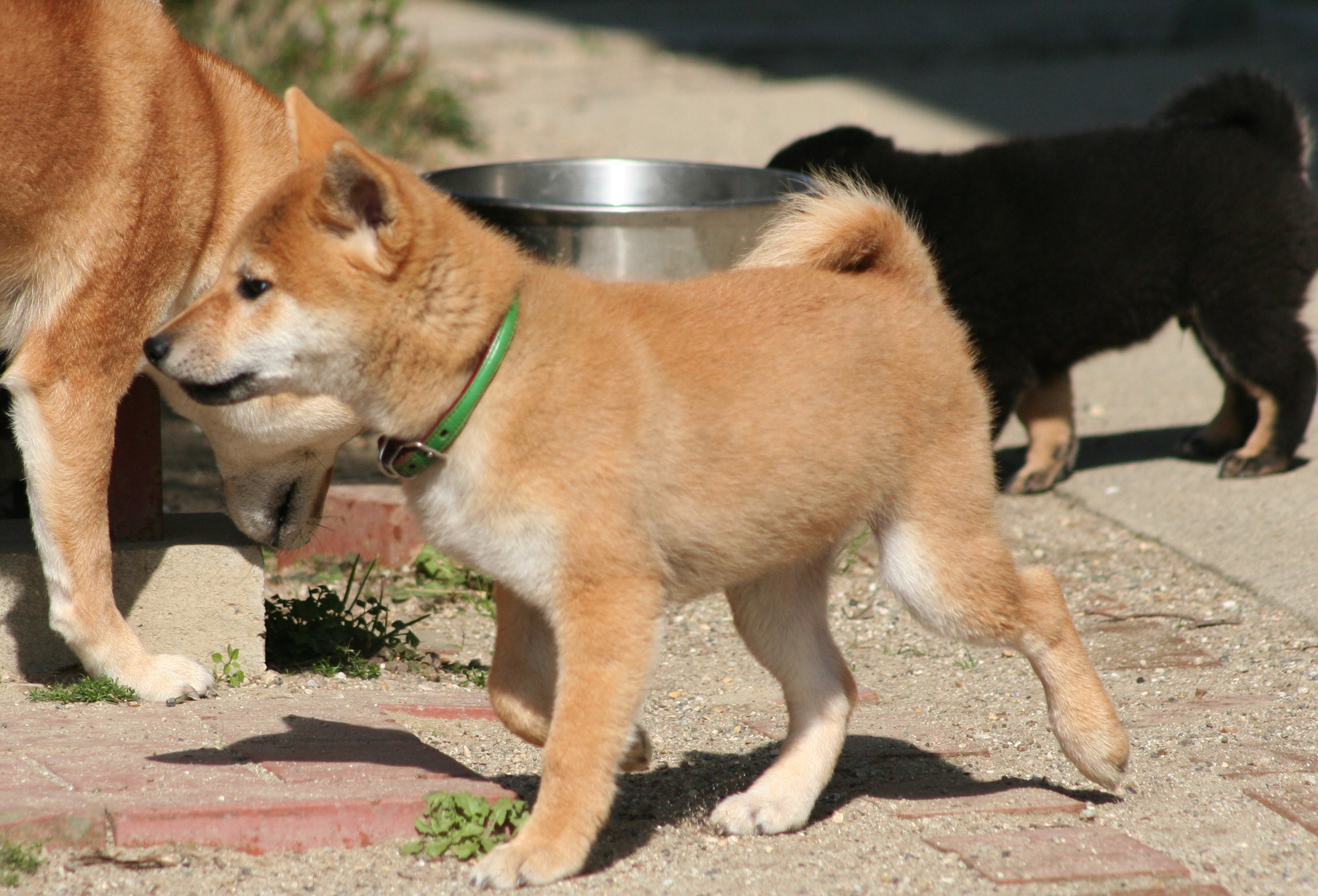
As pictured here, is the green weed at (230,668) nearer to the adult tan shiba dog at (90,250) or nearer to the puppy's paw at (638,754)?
the adult tan shiba dog at (90,250)

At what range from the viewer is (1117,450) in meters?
6.87

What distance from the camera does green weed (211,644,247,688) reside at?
399cm

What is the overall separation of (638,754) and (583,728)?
46 centimetres

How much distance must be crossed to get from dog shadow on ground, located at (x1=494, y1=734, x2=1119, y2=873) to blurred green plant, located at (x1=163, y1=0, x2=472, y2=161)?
7.45m

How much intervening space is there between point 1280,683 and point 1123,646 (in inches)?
21.2

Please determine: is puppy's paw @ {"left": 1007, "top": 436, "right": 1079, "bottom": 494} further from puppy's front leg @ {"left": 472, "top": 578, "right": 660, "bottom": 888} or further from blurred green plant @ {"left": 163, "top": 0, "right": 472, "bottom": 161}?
blurred green plant @ {"left": 163, "top": 0, "right": 472, "bottom": 161}

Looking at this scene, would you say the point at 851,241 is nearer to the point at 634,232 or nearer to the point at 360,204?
the point at 360,204

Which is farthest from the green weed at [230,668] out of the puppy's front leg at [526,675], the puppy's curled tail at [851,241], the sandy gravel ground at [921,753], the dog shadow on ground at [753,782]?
the puppy's curled tail at [851,241]

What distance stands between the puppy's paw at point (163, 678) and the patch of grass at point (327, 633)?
33 centimetres

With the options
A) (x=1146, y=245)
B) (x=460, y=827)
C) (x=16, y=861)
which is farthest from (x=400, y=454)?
(x=1146, y=245)

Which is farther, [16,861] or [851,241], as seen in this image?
[851,241]

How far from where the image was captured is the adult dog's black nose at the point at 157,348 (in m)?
2.90

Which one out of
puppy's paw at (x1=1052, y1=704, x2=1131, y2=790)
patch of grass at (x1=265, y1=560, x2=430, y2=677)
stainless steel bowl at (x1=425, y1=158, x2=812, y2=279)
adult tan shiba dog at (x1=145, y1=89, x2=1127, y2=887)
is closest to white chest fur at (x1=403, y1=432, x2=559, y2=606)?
adult tan shiba dog at (x1=145, y1=89, x2=1127, y2=887)

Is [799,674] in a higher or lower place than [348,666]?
higher
